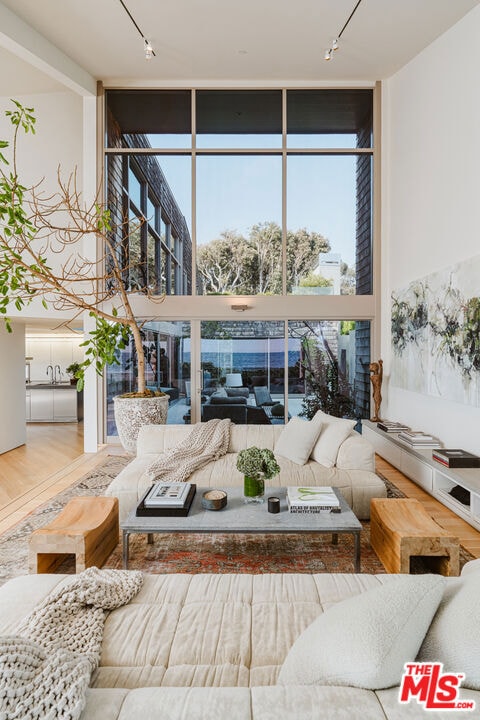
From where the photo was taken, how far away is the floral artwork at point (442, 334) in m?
3.74

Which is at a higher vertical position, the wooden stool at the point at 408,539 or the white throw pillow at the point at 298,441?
the white throw pillow at the point at 298,441

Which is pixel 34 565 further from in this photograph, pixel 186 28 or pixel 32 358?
pixel 32 358

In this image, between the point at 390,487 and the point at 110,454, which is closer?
the point at 390,487

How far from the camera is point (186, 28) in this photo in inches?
190

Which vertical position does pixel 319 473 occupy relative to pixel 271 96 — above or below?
below

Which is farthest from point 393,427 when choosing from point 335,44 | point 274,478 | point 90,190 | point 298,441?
point 90,190

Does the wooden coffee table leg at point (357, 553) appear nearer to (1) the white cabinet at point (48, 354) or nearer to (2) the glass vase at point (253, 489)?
(2) the glass vase at point (253, 489)

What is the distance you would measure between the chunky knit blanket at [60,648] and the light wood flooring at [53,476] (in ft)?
7.11

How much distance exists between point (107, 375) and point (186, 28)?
438 cm

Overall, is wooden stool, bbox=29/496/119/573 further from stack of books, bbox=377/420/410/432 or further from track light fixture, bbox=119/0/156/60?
track light fixture, bbox=119/0/156/60

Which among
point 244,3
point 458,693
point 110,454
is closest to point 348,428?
point 458,693

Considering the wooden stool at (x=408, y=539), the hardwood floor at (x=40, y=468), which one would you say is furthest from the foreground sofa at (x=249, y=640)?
the hardwood floor at (x=40, y=468)

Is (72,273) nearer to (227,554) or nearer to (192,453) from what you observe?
(192,453)

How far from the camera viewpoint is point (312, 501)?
8.96 ft
